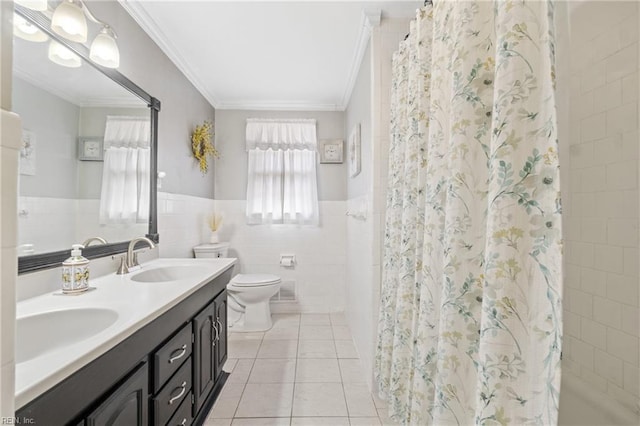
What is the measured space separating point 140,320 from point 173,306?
10.5 inches

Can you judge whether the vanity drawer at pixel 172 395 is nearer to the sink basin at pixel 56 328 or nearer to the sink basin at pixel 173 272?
the sink basin at pixel 56 328

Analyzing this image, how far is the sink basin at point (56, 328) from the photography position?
36.4 inches

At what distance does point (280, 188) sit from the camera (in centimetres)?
337

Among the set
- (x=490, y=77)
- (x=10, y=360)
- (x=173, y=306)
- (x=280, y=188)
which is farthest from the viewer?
(x=280, y=188)

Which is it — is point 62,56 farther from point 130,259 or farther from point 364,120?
point 364,120

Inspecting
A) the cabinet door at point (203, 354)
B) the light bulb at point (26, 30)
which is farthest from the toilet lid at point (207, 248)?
the light bulb at point (26, 30)

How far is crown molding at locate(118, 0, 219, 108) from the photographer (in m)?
1.78

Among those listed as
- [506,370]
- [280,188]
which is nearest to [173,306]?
[506,370]

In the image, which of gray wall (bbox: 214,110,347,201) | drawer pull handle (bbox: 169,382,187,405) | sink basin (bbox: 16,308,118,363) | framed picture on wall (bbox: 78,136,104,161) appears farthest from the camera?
gray wall (bbox: 214,110,347,201)

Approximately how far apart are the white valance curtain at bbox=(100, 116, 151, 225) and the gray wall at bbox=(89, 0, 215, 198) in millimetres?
247

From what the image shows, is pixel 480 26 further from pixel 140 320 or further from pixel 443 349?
pixel 140 320

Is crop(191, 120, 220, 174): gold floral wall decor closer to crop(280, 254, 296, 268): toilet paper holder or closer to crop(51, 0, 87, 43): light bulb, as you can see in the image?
crop(280, 254, 296, 268): toilet paper holder

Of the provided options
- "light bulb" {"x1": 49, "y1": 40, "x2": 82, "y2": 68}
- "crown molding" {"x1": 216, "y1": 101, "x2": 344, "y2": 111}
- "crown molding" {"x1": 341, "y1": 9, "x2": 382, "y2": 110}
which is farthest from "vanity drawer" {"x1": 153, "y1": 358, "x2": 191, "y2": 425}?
"crown molding" {"x1": 216, "y1": 101, "x2": 344, "y2": 111}

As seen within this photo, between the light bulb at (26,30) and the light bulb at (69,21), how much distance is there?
6 centimetres
